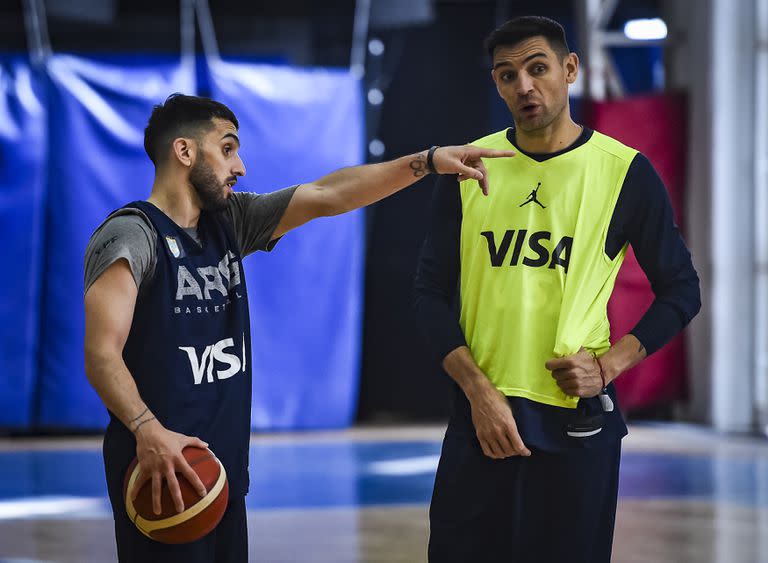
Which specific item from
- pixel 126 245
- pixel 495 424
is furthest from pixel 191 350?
pixel 495 424

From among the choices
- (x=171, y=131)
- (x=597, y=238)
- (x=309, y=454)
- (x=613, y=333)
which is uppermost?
(x=171, y=131)

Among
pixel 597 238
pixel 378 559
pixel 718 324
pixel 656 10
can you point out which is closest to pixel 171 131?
pixel 597 238

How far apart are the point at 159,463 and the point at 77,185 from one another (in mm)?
6113

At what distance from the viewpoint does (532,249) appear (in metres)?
2.24

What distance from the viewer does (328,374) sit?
7988mm

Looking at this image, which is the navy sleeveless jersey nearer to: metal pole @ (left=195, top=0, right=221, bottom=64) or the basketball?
the basketball

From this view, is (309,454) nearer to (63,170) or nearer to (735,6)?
(63,170)

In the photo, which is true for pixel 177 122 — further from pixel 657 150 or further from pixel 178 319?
pixel 657 150

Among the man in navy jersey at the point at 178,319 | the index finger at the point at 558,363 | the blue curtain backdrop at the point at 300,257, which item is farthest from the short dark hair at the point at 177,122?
the blue curtain backdrop at the point at 300,257

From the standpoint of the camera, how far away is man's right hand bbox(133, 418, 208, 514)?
199 centimetres

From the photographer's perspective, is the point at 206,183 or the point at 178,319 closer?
the point at 178,319

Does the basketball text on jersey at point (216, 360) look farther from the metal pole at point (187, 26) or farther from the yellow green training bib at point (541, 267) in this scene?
the metal pole at point (187, 26)

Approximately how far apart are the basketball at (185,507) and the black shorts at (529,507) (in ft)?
1.78

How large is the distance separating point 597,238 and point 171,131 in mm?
1005
